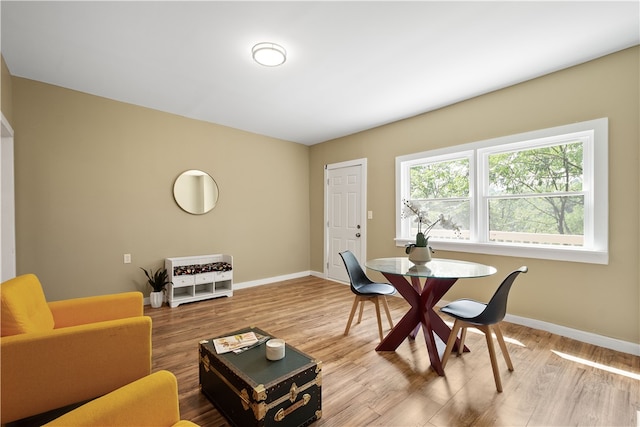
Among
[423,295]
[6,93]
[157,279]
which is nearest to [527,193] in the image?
[423,295]

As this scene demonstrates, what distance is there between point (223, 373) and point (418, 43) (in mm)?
2813

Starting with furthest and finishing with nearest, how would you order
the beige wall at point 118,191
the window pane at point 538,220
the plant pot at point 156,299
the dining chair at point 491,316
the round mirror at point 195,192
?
1. the round mirror at point 195,192
2. the plant pot at point 156,299
3. the beige wall at point 118,191
4. the window pane at point 538,220
5. the dining chair at point 491,316

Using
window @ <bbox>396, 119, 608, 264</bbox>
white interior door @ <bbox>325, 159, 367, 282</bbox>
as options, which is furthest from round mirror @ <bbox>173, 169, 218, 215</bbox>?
window @ <bbox>396, 119, 608, 264</bbox>

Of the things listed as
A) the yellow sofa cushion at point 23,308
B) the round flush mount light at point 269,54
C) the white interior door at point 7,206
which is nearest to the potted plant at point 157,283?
the white interior door at point 7,206

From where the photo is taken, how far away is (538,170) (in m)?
3.10

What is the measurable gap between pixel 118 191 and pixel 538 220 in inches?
194

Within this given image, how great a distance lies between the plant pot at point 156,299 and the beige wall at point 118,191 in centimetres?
29

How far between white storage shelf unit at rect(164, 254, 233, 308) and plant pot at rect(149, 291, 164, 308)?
105mm

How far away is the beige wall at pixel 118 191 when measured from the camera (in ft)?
10.3

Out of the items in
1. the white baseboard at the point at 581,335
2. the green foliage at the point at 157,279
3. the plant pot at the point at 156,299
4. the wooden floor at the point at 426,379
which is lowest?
the wooden floor at the point at 426,379

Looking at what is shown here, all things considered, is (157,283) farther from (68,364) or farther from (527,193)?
(527,193)

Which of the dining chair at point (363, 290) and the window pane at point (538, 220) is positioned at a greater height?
the window pane at point (538, 220)

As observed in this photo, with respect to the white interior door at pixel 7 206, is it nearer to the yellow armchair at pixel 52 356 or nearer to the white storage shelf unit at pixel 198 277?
the white storage shelf unit at pixel 198 277

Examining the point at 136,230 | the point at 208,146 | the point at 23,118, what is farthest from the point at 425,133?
the point at 23,118
